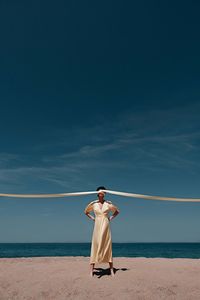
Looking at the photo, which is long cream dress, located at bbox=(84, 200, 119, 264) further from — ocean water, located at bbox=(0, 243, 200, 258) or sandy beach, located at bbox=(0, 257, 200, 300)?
ocean water, located at bbox=(0, 243, 200, 258)

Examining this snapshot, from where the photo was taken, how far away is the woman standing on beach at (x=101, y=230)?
27.0 feet

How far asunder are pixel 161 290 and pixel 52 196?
397 cm

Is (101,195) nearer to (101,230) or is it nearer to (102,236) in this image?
(101,230)

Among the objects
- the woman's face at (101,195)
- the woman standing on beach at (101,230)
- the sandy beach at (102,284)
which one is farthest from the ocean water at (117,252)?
the woman's face at (101,195)

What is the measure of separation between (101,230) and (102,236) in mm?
167

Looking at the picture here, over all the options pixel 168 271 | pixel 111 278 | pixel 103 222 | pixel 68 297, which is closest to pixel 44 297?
pixel 68 297

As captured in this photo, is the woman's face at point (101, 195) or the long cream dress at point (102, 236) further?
the woman's face at point (101, 195)

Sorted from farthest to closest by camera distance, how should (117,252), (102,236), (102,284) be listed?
(117,252) → (102,236) → (102,284)

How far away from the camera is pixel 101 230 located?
8.32 metres

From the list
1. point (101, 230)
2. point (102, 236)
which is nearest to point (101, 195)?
point (101, 230)

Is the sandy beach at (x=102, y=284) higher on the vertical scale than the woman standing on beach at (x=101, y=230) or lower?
lower

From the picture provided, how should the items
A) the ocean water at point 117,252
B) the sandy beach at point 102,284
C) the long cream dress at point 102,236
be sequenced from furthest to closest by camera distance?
the ocean water at point 117,252
the long cream dress at point 102,236
the sandy beach at point 102,284

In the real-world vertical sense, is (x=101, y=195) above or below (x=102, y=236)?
above

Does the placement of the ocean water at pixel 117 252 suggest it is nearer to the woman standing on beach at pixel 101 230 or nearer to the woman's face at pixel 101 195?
the woman standing on beach at pixel 101 230
